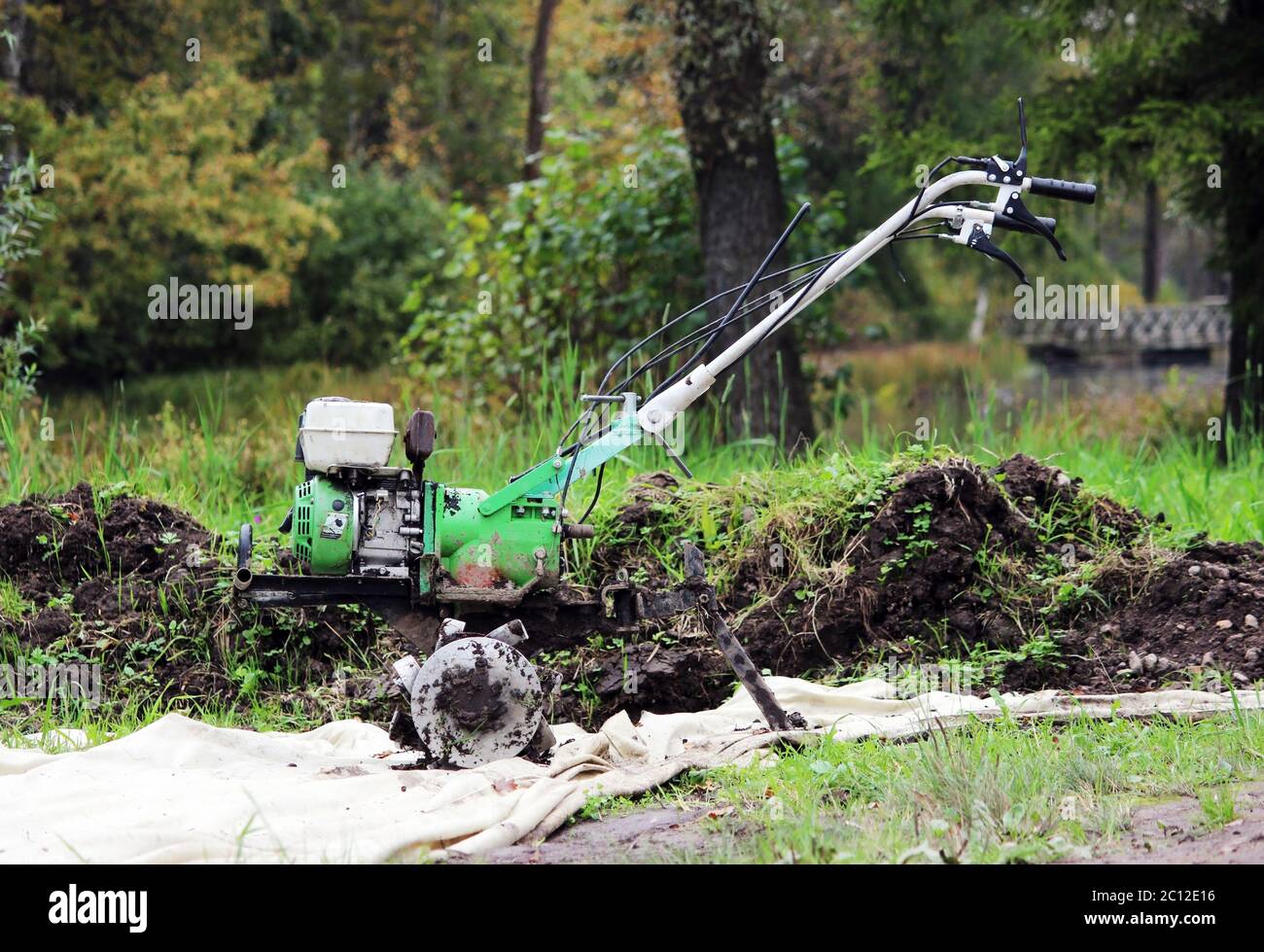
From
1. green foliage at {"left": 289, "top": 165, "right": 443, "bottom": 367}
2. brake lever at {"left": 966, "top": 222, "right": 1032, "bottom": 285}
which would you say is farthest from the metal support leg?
green foliage at {"left": 289, "top": 165, "right": 443, "bottom": 367}

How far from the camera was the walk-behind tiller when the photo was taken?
4535 mm

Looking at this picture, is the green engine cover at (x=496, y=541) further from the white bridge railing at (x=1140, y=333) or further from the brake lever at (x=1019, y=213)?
the white bridge railing at (x=1140, y=333)

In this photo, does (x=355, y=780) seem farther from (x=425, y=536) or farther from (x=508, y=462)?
(x=508, y=462)

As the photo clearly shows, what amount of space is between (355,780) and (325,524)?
0.92m

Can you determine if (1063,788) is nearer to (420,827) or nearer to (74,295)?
(420,827)

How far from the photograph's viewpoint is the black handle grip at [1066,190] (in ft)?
15.2

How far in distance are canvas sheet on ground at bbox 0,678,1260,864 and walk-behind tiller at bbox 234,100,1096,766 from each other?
0.20 m

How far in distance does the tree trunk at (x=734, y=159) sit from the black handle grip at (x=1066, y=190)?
5209mm

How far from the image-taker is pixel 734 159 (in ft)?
33.9

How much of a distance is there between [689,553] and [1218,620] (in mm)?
2330

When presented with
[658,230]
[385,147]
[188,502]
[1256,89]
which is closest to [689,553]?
[188,502]

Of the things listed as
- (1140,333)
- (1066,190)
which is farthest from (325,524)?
(1140,333)

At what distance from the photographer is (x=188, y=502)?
6.82 m

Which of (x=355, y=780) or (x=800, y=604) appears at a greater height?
(x=800, y=604)
